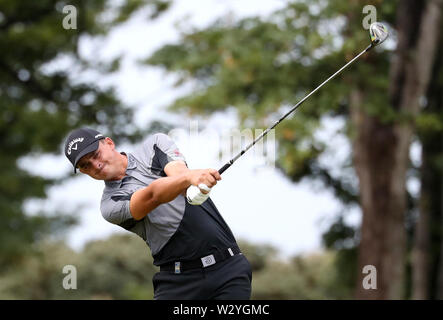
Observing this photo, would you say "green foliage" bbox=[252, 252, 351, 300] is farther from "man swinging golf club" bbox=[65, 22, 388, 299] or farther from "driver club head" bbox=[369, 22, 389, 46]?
"man swinging golf club" bbox=[65, 22, 388, 299]

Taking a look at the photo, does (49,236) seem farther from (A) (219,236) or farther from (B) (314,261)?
(A) (219,236)

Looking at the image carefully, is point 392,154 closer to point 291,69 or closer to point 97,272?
point 291,69

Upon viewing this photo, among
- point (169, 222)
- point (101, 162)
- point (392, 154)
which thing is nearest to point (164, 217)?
point (169, 222)

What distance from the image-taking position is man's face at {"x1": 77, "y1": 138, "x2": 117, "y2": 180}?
430cm

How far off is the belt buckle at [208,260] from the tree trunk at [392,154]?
33.8ft

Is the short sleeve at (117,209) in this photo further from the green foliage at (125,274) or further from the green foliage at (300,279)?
the green foliage at (300,279)

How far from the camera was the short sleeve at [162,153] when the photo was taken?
430cm

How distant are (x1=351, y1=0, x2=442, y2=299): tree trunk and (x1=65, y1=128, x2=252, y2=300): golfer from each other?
33.6 ft

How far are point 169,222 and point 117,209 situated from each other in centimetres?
32

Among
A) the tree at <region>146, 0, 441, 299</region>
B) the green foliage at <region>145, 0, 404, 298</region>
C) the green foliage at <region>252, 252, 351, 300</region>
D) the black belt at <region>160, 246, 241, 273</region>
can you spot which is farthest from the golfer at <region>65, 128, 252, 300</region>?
the green foliage at <region>252, 252, 351, 300</region>

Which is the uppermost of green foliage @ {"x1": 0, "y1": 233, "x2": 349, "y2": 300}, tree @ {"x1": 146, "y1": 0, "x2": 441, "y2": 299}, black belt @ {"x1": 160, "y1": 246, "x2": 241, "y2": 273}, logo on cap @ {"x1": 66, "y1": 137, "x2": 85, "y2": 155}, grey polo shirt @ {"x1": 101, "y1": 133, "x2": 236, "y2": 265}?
tree @ {"x1": 146, "y1": 0, "x2": 441, "y2": 299}

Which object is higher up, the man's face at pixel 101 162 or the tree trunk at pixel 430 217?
the tree trunk at pixel 430 217

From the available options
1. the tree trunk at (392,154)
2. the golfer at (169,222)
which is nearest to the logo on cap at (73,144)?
the golfer at (169,222)
